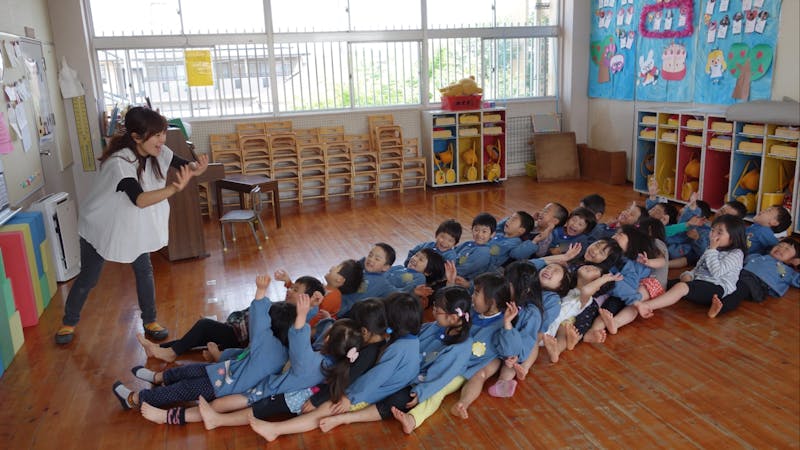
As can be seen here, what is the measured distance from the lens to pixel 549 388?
108 inches

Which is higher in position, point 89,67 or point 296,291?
point 89,67

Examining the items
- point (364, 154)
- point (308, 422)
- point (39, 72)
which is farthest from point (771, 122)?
point (39, 72)

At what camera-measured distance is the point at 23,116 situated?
13.9 feet

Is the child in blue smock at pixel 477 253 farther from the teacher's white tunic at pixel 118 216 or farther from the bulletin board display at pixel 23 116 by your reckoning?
the bulletin board display at pixel 23 116

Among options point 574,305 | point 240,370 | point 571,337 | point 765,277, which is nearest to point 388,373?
point 240,370

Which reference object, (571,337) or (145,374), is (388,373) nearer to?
(571,337)

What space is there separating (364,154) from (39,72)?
347 cm

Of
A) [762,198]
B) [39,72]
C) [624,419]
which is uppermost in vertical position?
[39,72]

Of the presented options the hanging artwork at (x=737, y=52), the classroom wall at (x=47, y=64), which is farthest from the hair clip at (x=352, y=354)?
the hanging artwork at (x=737, y=52)

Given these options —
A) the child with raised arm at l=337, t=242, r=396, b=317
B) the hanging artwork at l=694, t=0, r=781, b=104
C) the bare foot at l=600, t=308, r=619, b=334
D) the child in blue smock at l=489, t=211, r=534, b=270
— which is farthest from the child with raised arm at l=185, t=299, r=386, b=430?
the hanging artwork at l=694, t=0, r=781, b=104

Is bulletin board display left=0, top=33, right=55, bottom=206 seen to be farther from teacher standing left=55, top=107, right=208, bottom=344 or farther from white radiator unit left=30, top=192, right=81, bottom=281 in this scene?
teacher standing left=55, top=107, right=208, bottom=344

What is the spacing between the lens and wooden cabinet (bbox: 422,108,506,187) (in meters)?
7.47

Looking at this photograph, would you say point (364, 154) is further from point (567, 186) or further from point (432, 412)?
point (432, 412)

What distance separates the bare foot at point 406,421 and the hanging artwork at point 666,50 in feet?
17.5
